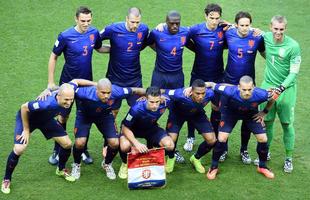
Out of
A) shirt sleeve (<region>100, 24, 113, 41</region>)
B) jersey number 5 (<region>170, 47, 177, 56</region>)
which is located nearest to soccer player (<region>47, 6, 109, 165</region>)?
shirt sleeve (<region>100, 24, 113, 41</region>)

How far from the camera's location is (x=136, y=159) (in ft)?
31.6

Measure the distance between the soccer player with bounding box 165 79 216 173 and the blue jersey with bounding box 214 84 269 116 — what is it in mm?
230

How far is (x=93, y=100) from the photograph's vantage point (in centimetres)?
968

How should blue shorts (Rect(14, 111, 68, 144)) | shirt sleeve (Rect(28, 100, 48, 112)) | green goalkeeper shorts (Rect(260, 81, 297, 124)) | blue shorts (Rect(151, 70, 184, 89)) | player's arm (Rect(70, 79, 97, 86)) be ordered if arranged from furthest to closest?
blue shorts (Rect(151, 70, 184, 89)) → green goalkeeper shorts (Rect(260, 81, 297, 124)) → player's arm (Rect(70, 79, 97, 86)) → blue shorts (Rect(14, 111, 68, 144)) → shirt sleeve (Rect(28, 100, 48, 112))

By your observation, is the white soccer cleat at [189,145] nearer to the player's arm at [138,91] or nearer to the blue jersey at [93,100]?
the player's arm at [138,91]

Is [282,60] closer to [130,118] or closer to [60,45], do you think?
[130,118]

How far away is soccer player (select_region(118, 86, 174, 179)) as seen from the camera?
31.5 feet

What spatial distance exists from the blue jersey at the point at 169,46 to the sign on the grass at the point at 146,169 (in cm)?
163

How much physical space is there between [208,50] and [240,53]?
54 cm

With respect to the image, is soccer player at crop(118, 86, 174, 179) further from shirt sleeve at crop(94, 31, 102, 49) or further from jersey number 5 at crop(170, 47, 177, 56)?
shirt sleeve at crop(94, 31, 102, 49)

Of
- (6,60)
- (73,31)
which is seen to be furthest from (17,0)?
(73,31)

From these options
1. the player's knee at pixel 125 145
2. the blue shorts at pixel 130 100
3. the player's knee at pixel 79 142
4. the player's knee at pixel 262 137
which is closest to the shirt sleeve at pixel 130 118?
the player's knee at pixel 125 145

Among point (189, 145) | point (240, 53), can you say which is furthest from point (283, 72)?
point (189, 145)

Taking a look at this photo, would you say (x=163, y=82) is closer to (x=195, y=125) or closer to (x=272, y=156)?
(x=195, y=125)
